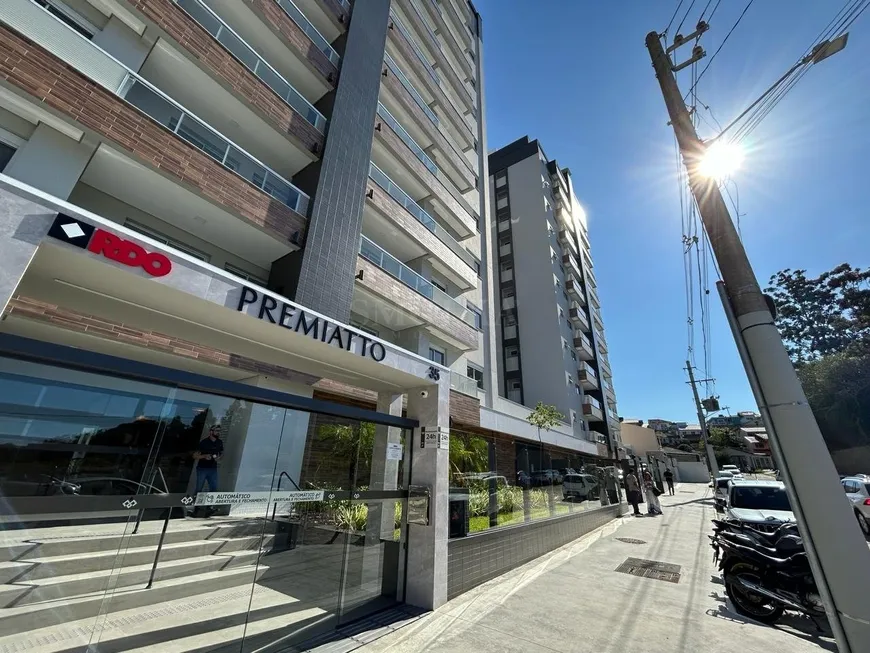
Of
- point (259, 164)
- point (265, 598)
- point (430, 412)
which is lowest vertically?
point (265, 598)

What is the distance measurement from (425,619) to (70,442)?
441 centimetres

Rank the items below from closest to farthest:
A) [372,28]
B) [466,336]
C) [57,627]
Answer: [57,627]
[372,28]
[466,336]

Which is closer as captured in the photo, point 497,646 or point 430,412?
point 497,646

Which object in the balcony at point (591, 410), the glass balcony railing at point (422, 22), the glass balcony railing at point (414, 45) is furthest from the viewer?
the balcony at point (591, 410)

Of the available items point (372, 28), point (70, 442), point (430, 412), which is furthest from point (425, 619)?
point (372, 28)

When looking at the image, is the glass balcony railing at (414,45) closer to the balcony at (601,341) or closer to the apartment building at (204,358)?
the apartment building at (204,358)

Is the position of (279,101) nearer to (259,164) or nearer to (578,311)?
(259,164)

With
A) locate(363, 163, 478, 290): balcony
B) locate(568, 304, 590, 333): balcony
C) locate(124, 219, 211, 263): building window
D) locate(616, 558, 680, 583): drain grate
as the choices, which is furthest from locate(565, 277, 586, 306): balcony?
locate(124, 219, 211, 263): building window

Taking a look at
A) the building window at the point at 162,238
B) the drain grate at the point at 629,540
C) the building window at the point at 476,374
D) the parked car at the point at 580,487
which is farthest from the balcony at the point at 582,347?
the building window at the point at 162,238

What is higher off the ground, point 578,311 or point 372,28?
point 372,28

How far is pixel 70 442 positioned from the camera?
303cm

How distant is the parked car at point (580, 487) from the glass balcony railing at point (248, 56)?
46.1 feet

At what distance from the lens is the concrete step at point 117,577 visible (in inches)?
113

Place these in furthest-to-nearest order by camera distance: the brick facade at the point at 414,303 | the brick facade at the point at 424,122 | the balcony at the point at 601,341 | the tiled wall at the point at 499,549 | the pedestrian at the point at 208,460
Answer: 1. the balcony at the point at 601,341
2. the brick facade at the point at 424,122
3. the brick facade at the point at 414,303
4. the tiled wall at the point at 499,549
5. the pedestrian at the point at 208,460
